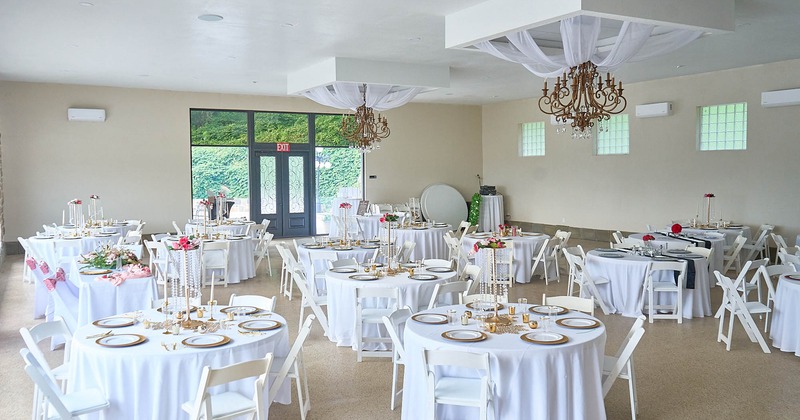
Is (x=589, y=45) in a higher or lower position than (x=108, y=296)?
higher

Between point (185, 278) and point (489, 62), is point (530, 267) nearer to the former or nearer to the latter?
point (489, 62)

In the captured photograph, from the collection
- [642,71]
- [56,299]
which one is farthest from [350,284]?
[642,71]

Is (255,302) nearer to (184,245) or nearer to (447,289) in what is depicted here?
(184,245)

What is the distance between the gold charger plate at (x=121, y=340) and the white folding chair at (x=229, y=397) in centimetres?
51

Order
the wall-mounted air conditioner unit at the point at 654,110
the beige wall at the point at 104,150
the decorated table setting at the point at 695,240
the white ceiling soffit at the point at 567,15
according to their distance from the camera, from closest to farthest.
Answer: the white ceiling soffit at the point at 567,15, the decorated table setting at the point at 695,240, the wall-mounted air conditioner unit at the point at 654,110, the beige wall at the point at 104,150

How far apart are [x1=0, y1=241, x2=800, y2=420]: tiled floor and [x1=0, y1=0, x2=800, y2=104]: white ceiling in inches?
135

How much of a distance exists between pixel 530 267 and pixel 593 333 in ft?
19.6

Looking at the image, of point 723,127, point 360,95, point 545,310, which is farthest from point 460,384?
point 723,127

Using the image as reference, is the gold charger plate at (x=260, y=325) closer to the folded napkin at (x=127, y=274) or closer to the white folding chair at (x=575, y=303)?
Result: the white folding chair at (x=575, y=303)

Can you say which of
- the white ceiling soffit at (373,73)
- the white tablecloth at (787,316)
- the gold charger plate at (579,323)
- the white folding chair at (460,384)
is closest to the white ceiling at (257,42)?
the white ceiling soffit at (373,73)

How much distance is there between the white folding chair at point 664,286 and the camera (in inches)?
293

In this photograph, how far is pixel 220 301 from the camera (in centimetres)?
854

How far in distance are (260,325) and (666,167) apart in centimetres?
1125

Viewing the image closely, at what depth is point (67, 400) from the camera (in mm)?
3695
